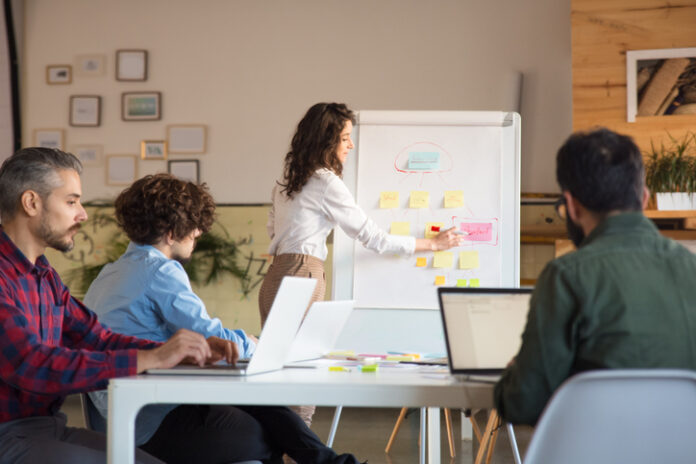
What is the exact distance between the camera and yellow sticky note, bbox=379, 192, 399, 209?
3494 millimetres

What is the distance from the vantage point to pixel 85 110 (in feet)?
19.1

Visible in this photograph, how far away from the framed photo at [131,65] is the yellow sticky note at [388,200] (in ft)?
9.44

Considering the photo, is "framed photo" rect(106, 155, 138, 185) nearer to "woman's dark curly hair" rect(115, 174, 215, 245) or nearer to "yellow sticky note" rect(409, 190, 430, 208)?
"yellow sticky note" rect(409, 190, 430, 208)

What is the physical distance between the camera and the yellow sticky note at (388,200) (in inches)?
138

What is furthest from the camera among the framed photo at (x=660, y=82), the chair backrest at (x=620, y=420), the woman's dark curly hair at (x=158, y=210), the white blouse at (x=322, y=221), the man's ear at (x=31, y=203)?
the framed photo at (x=660, y=82)

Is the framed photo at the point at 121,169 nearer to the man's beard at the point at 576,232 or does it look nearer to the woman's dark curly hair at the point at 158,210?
the woman's dark curly hair at the point at 158,210

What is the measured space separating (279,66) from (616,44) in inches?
89.2

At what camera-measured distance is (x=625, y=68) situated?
439cm

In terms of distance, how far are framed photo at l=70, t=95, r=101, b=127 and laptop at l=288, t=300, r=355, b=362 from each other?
13.5 feet

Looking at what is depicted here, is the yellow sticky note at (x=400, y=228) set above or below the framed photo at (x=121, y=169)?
below

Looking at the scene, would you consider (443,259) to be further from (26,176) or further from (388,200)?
(26,176)

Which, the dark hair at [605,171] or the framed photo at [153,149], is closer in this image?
the dark hair at [605,171]

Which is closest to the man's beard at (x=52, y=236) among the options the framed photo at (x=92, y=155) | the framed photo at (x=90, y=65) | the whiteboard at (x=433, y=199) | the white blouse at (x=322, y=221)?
the white blouse at (x=322, y=221)

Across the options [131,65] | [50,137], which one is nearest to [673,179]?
[131,65]
